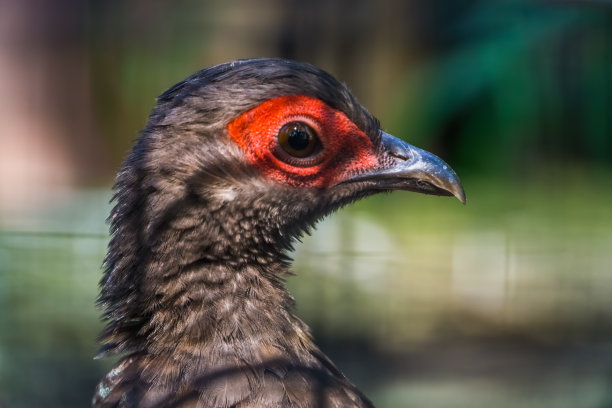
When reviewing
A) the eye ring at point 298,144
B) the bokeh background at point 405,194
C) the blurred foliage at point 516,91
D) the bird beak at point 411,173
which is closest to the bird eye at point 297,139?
the eye ring at point 298,144

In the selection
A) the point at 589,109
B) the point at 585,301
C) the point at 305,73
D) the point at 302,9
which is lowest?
the point at 585,301

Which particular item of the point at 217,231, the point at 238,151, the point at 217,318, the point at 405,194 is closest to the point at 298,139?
the point at 238,151

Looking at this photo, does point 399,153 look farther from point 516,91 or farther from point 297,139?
point 516,91

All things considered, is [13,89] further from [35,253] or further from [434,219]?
[434,219]

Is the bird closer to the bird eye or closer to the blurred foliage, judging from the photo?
the bird eye

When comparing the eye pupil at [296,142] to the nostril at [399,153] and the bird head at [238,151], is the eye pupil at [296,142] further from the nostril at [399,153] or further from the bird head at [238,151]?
the nostril at [399,153]

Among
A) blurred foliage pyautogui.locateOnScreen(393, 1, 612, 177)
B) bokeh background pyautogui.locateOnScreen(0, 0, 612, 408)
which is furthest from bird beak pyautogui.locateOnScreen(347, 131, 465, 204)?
blurred foliage pyautogui.locateOnScreen(393, 1, 612, 177)

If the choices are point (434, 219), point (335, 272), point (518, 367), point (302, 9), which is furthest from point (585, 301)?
point (302, 9)
